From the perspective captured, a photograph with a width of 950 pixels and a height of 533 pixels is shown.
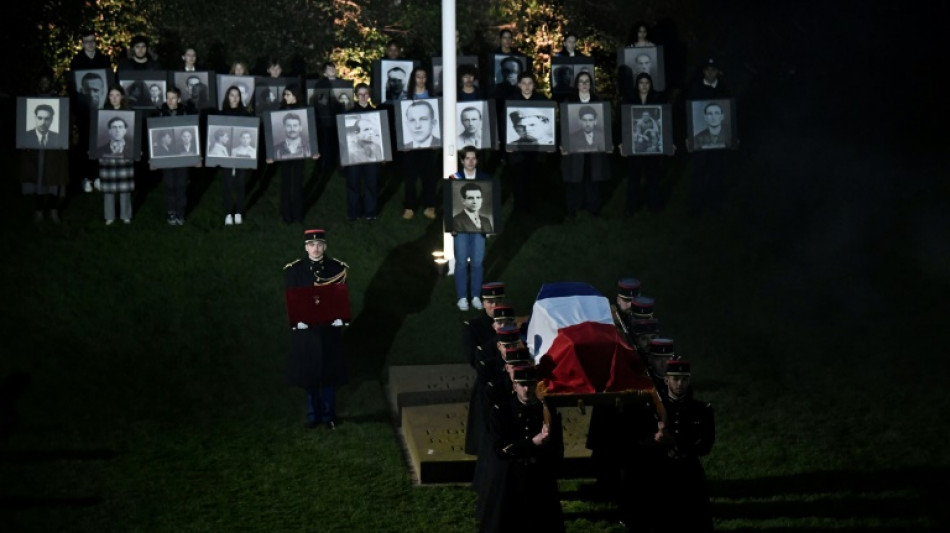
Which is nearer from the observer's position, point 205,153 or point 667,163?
point 205,153

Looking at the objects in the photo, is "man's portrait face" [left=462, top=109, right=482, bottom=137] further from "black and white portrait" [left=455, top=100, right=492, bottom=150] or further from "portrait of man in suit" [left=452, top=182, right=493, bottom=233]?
"portrait of man in suit" [left=452, top=182, right=493, bottom=233]

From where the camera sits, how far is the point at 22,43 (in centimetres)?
2375

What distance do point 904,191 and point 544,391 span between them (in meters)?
11.1

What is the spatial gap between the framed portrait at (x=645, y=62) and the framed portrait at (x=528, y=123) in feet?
5.88

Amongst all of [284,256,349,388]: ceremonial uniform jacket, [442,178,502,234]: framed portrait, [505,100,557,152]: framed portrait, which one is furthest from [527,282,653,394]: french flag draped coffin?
[505,100,557,152]: framed portrait

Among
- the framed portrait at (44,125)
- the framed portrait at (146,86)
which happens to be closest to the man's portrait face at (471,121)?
the framed portrait at (146,86)

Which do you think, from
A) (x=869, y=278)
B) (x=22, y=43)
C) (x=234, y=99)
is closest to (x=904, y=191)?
(x=869, y=278)

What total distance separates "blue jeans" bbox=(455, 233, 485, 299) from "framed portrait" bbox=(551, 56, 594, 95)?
4.11 m

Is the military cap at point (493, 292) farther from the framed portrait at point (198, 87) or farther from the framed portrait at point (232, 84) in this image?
the framed portrait at point (198, 87)

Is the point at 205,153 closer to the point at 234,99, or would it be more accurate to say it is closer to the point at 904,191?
the point at 234,99

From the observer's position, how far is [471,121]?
20.8 meters

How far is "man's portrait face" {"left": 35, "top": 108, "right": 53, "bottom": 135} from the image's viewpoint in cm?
2014

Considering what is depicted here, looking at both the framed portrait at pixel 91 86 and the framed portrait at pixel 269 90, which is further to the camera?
the framed portrait at pixel 269 90

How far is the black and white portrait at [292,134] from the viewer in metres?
20.7
